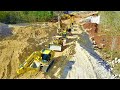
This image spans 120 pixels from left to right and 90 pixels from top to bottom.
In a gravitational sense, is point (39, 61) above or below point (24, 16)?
below

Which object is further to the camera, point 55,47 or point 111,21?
point 55,47

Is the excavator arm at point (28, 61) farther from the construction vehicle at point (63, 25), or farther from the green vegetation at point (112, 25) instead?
the green vegetation at point (112, 25)

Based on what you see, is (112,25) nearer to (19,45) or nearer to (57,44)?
(57,44)

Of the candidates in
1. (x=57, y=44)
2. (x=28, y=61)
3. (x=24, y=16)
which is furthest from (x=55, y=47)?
(x=24, y=16)

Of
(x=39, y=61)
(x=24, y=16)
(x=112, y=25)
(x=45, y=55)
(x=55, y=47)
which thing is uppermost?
(x=24, y=16)
